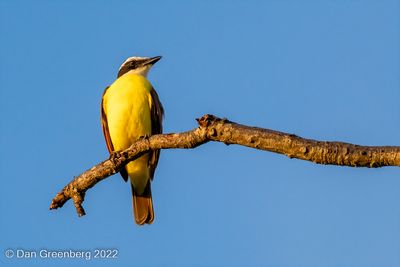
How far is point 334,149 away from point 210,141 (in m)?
1.07

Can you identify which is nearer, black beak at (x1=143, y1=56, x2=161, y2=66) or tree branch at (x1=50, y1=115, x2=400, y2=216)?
tree branch at (x1=50, y1=115, x2=400, y2=216)

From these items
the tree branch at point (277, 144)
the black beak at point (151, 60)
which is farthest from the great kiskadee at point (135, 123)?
the tree branch at point (277, 144)

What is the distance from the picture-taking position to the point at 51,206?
6.51 metres

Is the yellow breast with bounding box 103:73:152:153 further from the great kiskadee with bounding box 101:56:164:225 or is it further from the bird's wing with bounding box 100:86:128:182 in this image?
the bird's wing with bounding box 100:86:128:182

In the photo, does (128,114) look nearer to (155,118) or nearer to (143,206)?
(155,118)

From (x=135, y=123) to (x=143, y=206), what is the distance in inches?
51.0

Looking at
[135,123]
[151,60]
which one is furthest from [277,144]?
[151,60]

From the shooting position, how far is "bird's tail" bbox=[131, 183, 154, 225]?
30.9 feet

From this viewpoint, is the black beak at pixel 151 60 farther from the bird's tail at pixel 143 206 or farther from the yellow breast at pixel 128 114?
the bird's tail at pixel 143 206

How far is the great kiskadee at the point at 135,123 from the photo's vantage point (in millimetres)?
9062

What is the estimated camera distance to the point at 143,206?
9.57 m

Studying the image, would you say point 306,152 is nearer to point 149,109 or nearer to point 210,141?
point 210,141

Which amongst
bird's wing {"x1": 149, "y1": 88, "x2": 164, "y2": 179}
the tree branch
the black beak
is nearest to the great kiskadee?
bird's wing {"x1": 149, "y1": 88, "x2": 164, "y2": 179}

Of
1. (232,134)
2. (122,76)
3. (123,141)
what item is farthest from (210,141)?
(122,76)
